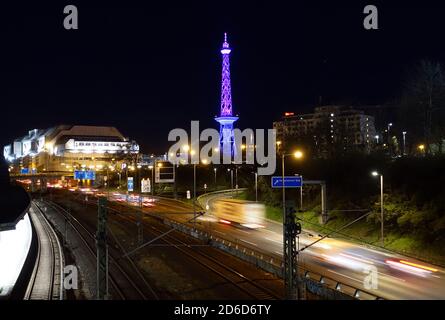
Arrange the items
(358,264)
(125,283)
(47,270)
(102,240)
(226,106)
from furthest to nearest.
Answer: (226,106) < (47,270) < (358,264) < (125,283) < (102,240)

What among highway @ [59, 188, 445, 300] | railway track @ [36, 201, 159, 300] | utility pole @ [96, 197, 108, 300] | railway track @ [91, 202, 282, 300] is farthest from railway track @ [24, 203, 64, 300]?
highway @ [59, 188, 445, 300]

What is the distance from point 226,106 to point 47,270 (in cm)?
8904

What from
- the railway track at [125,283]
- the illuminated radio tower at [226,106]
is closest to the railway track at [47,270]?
the railway track at [125,283]

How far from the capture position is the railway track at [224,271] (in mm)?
26358

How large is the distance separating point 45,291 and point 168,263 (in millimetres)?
9035

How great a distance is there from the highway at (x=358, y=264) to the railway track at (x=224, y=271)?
3.92 metres

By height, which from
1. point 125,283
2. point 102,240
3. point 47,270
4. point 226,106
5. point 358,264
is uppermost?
point 226,106

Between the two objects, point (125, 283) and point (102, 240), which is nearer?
point (102, 240)

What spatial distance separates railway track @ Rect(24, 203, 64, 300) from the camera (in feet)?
90.8

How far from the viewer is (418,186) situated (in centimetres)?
4253

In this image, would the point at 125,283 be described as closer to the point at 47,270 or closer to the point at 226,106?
the point at 47,270

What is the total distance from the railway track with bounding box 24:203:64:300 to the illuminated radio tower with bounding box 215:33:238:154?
6639 centimetres

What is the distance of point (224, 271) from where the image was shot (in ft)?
105

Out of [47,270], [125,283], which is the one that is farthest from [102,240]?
[47,270]
